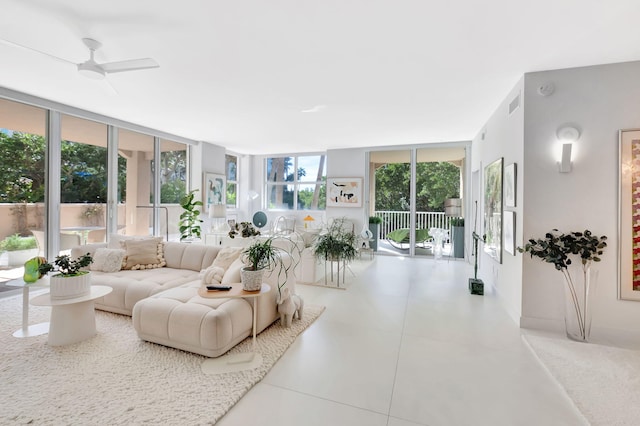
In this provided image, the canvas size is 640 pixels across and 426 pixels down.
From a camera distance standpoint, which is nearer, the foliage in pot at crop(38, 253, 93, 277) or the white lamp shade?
the foliage in pot at crop(38, 253, 93, 277)

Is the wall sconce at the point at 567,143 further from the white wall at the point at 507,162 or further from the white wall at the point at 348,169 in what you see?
the white wall at the point at 348,169

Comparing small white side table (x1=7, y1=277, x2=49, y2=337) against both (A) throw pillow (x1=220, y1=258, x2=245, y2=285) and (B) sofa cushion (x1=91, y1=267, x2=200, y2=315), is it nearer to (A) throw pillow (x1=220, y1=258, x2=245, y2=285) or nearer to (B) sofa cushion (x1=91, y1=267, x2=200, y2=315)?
(B) sofa cushion (x1=91, y1=267, x2=200, y2=315)

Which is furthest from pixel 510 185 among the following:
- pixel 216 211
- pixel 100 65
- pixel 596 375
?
pixel 216 211

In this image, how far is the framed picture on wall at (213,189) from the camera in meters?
6.64

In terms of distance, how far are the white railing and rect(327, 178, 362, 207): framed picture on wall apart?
748 millimetres

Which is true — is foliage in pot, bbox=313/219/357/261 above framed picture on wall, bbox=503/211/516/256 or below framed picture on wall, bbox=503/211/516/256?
below

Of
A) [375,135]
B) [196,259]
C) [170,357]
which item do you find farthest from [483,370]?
[375,135]

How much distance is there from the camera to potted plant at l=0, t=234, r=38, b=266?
374 cm

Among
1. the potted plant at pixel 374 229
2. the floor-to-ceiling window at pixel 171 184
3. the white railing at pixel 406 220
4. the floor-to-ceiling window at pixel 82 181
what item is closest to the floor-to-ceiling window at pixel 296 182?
the potted plant at pixel 374 229

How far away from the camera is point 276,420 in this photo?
1.65m

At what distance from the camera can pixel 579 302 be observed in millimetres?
2742

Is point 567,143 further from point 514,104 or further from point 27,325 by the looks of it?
point 27,325

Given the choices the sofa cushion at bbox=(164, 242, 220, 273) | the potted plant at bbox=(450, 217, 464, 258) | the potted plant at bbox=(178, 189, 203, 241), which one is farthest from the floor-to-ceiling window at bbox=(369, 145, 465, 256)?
the sofa cushion at bbox=(164, 242, 220, 273)

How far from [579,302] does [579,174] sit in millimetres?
1219
